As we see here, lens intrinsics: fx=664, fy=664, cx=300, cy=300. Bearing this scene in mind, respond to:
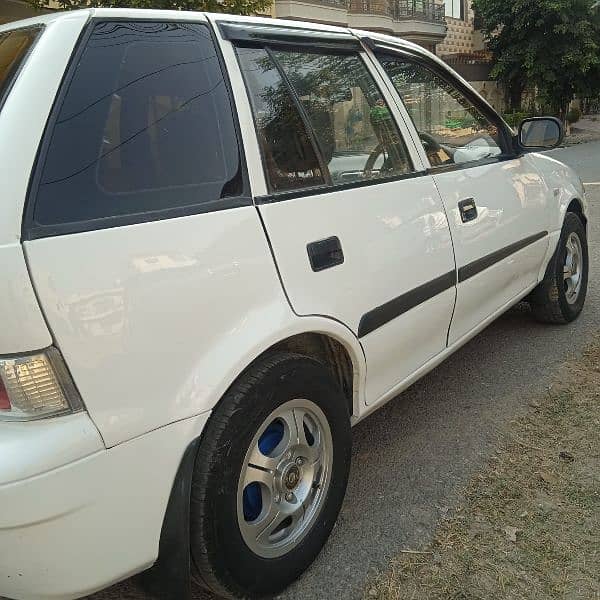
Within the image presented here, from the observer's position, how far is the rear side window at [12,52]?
1.68 metres

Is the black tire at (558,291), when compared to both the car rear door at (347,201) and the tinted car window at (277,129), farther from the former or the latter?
the tinted car window at (277,129)

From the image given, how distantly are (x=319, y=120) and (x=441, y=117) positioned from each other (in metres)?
1.14

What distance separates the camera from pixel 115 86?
5.96ft

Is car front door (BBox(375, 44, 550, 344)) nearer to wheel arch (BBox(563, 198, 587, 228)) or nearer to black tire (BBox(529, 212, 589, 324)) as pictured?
black tire (BBox(529, 212, 589, 324))

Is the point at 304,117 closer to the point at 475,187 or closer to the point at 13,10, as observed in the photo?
the point at 475,187

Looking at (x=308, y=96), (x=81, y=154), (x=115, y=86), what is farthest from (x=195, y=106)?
(x=308, y=96)

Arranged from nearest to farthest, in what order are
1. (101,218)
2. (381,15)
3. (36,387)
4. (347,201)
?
(36,387) → (101,218) → (347,201) → (381,15)

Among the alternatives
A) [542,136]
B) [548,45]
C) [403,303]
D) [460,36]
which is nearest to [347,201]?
[403,303]

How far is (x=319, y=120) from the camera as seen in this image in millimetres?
2492

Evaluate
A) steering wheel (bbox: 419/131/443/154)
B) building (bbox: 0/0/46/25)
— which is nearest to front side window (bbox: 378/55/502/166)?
steering wheel (bbox: 419/131/443/154)

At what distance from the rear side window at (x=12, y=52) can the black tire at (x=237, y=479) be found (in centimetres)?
100

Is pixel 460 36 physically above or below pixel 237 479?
above

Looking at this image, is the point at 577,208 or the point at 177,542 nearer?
the point at 177,542

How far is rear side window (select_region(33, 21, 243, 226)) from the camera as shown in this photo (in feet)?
5.34
